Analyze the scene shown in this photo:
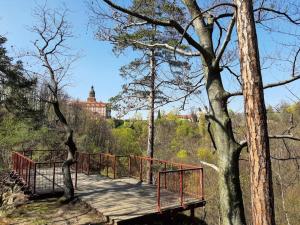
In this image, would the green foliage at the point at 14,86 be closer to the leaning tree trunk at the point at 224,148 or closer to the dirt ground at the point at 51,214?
the dirt ground at the point at 51,214

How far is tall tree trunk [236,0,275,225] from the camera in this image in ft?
13.4

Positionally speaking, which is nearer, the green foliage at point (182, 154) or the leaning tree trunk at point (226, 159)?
the leaning tree trunk at point (226, 159)

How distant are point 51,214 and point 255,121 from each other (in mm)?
5874

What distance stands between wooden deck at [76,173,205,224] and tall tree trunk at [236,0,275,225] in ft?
12.6

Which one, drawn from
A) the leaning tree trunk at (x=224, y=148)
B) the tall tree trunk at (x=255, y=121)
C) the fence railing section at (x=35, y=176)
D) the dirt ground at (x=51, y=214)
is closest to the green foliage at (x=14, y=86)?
the fence railing section at (x=35, y=176)

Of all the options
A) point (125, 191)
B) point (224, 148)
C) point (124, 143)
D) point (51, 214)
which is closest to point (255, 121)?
point (224, 148)

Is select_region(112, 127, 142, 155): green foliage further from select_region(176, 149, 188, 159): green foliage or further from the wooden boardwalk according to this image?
the wooden boardwalk

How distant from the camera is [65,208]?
27.6 feet

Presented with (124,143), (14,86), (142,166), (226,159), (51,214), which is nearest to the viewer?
(226,159)

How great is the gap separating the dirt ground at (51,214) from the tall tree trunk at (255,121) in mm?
4279

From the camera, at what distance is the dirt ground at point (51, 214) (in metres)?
7.36

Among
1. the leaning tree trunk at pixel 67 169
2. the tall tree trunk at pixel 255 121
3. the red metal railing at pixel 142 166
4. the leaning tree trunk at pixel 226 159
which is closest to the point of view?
the tall tree trunk at pixel 255 121

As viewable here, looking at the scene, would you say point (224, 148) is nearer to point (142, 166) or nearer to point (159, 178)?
point (159, 178)

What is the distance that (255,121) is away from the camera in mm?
4289
